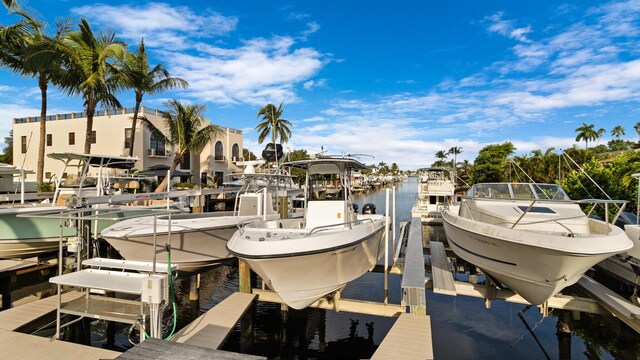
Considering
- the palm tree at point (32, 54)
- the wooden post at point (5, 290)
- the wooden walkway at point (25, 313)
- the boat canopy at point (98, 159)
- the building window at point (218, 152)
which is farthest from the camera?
the building window at point (218, 152)

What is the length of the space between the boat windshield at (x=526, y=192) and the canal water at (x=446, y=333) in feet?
11.4

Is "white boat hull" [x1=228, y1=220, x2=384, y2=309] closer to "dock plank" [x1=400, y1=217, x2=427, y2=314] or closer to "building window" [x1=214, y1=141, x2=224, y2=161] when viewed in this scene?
"dock plank" [x1=400, y1=217, x2=427, y2=314]

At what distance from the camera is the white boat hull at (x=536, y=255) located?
6273 millimetres

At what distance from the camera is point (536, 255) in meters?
6.68

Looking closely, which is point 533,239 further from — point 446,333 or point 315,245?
point 446,333

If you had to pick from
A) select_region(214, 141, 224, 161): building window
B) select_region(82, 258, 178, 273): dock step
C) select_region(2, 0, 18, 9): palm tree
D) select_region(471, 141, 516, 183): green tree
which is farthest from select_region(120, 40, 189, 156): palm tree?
select_region(471, 141, 516, 183): green tree

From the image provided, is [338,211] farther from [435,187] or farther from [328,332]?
[435,187]

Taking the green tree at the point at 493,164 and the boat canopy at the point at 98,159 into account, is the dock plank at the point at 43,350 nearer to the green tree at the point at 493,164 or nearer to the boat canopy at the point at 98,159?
the boat canopy at the point at 98,159

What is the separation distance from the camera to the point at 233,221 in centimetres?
1068

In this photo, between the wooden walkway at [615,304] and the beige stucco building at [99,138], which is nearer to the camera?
the wooden walkway at [615,304]

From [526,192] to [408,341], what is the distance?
6.17 meters

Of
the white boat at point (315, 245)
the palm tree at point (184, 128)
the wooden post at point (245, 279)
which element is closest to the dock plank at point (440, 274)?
→ the white boat at point (315, 245)

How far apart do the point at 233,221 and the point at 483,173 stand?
149 feet

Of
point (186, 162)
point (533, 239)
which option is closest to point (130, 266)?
point (533, 239)
